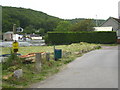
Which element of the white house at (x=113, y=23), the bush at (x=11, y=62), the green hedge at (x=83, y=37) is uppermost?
the white house at (x=113, y=23)

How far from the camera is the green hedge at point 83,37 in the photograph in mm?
45031

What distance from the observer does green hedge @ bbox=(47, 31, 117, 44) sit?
4503cm

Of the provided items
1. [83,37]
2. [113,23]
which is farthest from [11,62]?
[113,23]

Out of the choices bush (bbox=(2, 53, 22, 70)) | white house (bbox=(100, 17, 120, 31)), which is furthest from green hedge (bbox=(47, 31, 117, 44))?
bush (bbox=(2, 53, 22, 70))

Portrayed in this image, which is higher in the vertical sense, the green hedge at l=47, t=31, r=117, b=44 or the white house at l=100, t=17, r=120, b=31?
the white house at l=100, t=17, r=120, b=31

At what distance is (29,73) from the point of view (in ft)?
36.6

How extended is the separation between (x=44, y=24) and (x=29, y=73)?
139 metres

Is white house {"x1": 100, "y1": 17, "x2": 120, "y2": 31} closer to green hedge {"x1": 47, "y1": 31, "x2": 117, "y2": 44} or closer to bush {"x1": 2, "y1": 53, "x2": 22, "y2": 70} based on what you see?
green hedge {"x1": 47, "y1": 31, "x2": 117, "y2": 44}

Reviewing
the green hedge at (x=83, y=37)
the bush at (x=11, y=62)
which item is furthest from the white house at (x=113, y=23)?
the bush at (x=11, y=62)

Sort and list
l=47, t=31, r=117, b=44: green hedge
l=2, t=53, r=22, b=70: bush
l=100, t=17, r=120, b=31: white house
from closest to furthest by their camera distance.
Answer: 1. l=2, t=53, r=22, b=70: bush
2. l=47, t=31, r=117, b=44: green hedge
3. l=100, t=17, r=120, b=31: white house

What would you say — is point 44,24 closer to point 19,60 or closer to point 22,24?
point 22,24

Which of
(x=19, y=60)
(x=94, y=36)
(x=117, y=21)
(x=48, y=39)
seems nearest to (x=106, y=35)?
(x=94, y=36)

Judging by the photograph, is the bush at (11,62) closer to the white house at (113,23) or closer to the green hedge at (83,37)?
the green hedge at (83,37)

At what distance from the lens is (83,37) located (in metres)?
46.2
